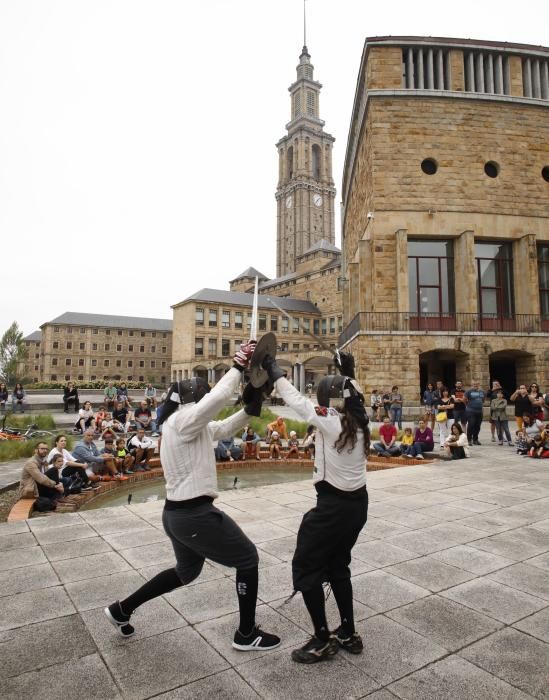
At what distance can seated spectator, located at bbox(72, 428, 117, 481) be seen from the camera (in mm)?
9094

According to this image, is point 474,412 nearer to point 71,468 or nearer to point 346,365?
point 71,468

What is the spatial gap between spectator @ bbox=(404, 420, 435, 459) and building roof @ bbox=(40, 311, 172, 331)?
8171 centimetres

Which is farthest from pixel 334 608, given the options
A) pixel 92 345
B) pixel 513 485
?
pixel 92 345

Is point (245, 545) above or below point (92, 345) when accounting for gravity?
below

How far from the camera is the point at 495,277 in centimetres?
2602

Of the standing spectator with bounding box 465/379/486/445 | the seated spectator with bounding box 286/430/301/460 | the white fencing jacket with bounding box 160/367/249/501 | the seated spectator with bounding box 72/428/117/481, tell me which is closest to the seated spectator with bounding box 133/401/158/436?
the seated spectator with bounding box 286/430/301/460

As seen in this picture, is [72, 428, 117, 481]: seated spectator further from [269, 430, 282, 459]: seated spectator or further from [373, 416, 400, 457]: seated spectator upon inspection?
[373, 416, 400, 457]: seated spectator

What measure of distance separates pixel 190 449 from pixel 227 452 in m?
8.34

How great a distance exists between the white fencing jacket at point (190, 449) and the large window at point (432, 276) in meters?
23.9

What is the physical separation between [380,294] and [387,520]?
1946 cm

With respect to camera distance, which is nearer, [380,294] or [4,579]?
[4,579]

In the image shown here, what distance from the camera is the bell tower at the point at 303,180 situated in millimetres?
105000

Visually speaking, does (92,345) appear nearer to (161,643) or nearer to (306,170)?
(306,170)

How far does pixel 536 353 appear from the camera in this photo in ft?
78.7
